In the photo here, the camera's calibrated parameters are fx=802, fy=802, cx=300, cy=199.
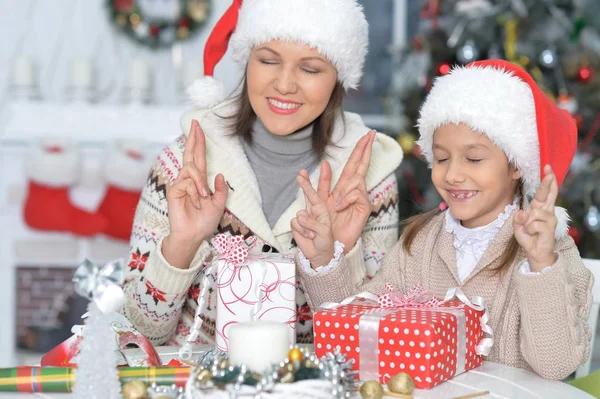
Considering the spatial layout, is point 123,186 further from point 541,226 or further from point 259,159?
point 541,226

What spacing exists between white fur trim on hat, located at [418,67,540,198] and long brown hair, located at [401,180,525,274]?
0.09 metres

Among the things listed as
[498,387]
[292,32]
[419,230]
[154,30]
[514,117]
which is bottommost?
[498,387]

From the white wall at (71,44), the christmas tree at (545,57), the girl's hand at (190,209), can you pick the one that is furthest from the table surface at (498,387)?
the white wall at (71,44)

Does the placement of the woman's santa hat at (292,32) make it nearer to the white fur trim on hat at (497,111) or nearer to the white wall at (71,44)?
the white fur trim on hat at (497,111)

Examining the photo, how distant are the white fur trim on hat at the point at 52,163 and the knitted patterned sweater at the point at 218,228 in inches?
63.5

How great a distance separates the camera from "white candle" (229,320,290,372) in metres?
1.03

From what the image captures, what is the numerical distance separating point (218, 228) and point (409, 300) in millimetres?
555

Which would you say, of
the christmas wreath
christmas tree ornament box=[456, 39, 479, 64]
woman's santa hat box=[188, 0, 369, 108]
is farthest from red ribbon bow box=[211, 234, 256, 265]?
the christmas wreath

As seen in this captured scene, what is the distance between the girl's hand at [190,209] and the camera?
1572mm

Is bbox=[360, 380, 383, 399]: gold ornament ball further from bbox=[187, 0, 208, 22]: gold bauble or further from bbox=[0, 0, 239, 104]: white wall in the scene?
bbox=[187, 0, 208, 22]: gold bauble

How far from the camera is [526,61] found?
3.00 metres

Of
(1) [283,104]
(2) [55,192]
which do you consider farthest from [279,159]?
(2) [55,192]

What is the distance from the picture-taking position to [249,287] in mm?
1312

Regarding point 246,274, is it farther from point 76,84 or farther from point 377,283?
point 76,84
